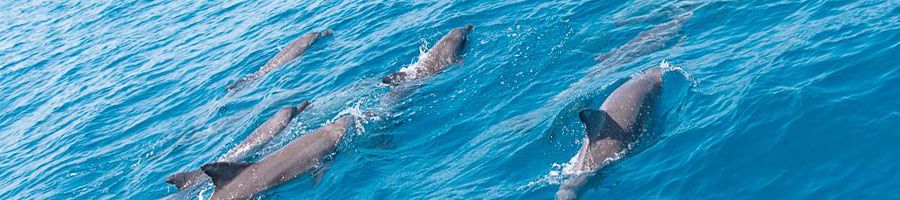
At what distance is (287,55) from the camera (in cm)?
2938

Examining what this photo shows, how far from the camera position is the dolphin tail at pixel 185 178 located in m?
18.8

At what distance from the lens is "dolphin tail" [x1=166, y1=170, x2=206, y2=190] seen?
739 inches

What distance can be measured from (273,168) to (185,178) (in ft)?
7.08

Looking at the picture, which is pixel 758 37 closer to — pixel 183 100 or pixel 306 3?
pixel 183 100

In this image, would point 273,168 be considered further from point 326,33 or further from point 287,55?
point 326,33

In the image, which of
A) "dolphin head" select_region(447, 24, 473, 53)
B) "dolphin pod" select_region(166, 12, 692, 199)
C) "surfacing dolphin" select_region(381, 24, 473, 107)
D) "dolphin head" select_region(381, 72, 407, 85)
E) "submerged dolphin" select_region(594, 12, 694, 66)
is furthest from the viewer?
"dolphin head" select_region(447, 24, 473, 53)

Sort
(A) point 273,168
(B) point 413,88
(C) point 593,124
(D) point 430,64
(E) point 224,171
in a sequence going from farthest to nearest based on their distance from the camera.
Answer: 1. (D) point 430,64
2. (B) point 413,88
3. (A) point 273,168
4. (E) point 224,171
5. (C) point 593,124

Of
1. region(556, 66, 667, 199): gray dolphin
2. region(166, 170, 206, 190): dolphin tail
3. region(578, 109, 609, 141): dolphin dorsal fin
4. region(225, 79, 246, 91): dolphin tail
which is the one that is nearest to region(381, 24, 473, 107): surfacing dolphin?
region(166, 170, 206, 190): dolphin tail

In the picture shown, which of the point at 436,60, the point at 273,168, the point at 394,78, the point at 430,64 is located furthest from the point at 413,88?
the point at 273,168

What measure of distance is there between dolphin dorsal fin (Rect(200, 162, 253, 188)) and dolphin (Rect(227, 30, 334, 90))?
33.2 ft

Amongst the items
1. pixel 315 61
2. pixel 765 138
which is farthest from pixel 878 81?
pixel 315 61

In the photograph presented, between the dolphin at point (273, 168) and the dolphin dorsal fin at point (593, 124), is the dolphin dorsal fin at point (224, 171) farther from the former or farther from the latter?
the dolphin dorsal fin at point (593, 124)

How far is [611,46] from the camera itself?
2231 centimetres

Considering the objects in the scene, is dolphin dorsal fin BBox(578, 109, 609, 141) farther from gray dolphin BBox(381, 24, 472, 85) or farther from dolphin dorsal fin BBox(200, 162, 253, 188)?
gray dolphin BBox(381, 24, 472, 85)
